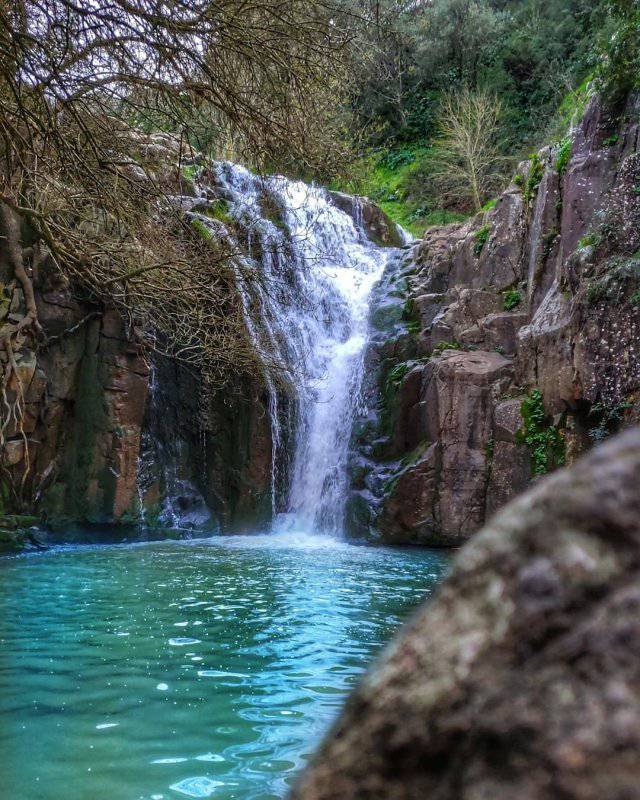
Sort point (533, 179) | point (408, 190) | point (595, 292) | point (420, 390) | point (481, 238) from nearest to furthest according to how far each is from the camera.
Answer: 1. point (595, 292)
2. point (533, 179)
3. point (420, 390)
4. point (481, 238)
5. point (408, 190)

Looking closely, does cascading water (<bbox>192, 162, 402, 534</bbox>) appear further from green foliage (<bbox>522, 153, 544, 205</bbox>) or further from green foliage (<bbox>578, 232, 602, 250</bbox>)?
green foliage (<bbox>578, 232, 602, 250</bbox>)

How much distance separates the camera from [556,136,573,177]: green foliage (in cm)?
1210

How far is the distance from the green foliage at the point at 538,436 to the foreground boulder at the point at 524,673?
1079 cm

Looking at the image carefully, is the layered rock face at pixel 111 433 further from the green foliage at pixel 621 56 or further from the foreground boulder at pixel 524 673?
the foreground boulder at pixel 524 673

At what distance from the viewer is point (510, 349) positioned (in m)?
13.1

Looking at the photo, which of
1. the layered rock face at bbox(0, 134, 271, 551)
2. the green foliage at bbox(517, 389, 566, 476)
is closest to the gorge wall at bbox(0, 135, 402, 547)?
the layered rock face at bbox(0, 134, 271, 551)

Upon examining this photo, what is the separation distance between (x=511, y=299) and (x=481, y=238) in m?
1.85

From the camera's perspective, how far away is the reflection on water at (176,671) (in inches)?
106

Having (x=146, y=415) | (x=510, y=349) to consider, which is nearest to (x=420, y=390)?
(x=510, y=349)

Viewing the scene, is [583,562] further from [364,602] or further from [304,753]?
[364,602]

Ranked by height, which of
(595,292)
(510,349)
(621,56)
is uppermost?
(621,56)

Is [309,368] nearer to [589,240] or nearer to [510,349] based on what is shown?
[510,349]

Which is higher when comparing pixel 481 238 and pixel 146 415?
pixel 481 238

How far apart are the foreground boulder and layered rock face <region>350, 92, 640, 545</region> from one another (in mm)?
9215
